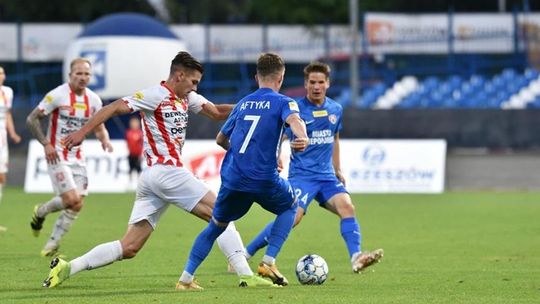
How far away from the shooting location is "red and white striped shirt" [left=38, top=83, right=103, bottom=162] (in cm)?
1449

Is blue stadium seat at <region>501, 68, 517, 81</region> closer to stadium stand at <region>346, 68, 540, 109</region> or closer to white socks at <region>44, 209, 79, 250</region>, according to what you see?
stadium stand at <region>346, 68, 540, 109</region>

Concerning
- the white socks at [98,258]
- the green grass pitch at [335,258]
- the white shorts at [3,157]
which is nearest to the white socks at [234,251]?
the green grass pitch at [335,258]

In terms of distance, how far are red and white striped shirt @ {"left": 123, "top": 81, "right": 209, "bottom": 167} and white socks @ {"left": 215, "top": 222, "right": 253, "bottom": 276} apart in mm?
736

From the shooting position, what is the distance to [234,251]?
10961 mm

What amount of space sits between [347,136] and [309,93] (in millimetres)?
18116

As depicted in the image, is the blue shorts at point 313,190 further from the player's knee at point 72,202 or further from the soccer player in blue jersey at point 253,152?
the player's knee at point 72,202

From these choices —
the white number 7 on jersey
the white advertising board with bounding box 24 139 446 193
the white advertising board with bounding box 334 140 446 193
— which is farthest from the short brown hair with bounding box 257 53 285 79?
the white advertising board with bounding box 334 140 446 193

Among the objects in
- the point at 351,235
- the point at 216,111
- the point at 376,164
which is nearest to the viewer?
the point at 216,111

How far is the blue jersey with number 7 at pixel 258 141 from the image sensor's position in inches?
412

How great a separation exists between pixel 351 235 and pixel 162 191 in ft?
9.10

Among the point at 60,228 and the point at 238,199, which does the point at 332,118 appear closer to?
the point at 238,199

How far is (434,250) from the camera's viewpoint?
15.5 meters

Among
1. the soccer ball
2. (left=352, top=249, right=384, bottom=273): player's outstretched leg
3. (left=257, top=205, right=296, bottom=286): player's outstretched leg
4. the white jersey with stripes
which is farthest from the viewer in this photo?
the white jersey with stripes

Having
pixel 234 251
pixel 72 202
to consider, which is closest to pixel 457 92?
pixel 72 202
